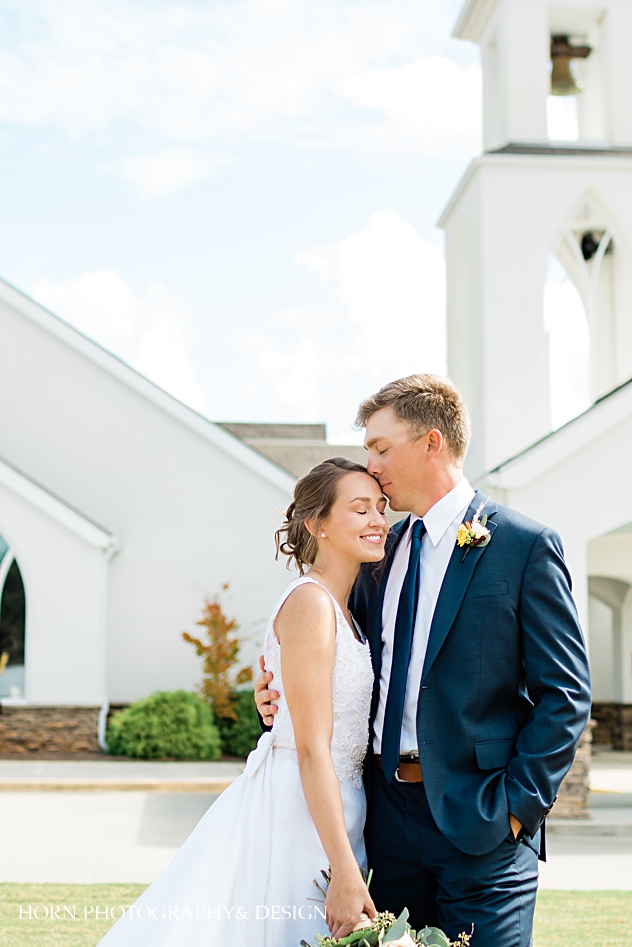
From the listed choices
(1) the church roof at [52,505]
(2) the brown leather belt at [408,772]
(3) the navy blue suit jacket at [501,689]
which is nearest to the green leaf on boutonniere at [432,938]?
(3) the navy blue suit jacket at [501,689]

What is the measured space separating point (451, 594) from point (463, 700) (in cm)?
36

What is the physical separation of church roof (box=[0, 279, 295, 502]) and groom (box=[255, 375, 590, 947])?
1217 cm

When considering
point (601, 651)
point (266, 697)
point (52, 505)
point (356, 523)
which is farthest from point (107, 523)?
point (356, 523)

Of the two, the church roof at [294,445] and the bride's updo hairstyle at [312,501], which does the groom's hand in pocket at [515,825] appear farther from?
the church roof at [294,445]

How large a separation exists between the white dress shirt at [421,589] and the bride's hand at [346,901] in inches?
20.7

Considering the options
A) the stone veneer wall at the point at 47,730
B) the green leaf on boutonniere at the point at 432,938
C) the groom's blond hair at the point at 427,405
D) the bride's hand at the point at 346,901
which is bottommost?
the stone veneer wall at the point at 47,730

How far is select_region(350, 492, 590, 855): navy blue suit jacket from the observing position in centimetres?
321

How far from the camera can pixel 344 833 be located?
321 cm

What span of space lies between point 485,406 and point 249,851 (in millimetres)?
13322

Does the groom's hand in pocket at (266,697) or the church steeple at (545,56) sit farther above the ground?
the church steeple at (545,56)

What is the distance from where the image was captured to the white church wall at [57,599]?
14.3 meters

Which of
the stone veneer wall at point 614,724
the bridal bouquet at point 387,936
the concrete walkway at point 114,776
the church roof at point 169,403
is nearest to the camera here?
the bridal bouquet at point 387,936

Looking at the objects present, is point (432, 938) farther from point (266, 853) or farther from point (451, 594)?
point (451, 594)

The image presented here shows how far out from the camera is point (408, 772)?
349 centimetres
